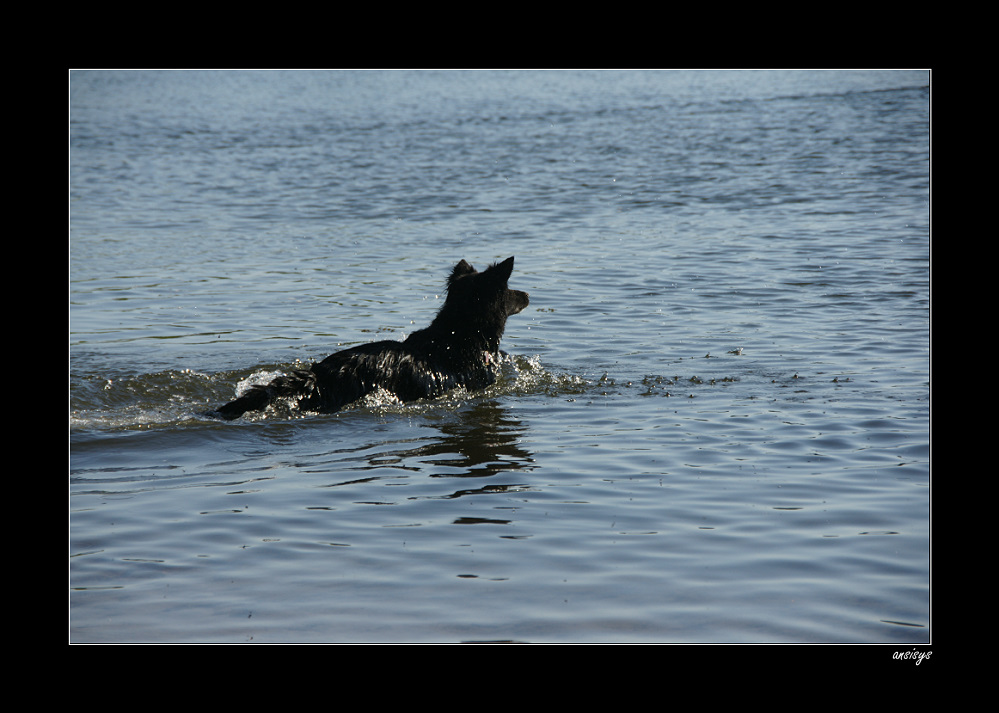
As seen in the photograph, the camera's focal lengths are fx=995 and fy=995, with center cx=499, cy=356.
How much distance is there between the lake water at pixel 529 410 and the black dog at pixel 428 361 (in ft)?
0.59

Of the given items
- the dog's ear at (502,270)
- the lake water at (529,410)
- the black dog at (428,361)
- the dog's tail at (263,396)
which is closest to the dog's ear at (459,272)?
the black dog at (428,361)

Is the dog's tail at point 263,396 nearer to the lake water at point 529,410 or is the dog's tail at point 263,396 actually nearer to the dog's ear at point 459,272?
the lake water at point 529,410

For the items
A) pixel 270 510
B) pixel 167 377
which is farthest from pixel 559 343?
pixel 270 510

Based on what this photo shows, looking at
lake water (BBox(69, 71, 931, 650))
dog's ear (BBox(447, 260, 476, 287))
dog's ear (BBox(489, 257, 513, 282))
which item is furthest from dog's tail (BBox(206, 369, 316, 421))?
dog's ear (BBox(489, 257, 513, 282))

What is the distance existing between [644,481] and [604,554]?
1.30 m

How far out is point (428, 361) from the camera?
9266mm

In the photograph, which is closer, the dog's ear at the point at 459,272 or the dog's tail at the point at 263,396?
the dog's tail at the point at 263,396

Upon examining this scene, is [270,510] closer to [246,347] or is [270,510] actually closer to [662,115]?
[246,347]

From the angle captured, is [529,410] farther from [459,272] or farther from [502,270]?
[459,272]

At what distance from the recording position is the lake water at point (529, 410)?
5.02m

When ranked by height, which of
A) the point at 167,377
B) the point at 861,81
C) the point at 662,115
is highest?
the point at 861,81

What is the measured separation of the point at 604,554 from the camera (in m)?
5.51

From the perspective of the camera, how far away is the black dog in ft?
28.0

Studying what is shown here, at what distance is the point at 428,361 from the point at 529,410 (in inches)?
43.8
